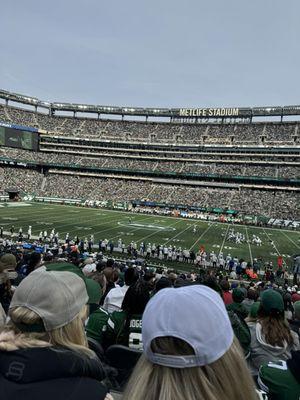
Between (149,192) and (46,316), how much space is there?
242 ft

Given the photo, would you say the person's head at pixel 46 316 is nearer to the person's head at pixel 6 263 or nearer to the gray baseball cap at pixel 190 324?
the gray baseball cap at pixel 190 324

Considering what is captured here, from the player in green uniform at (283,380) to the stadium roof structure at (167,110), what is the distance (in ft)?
284

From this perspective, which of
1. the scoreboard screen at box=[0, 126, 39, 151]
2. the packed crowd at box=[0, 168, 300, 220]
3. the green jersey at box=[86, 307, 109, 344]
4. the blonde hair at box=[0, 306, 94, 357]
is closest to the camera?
the blonde hair at box=[0, 306, 94, 357]

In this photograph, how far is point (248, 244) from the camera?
117 ft

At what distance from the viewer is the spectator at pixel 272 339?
11.7 feet

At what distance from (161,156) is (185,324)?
86.5 m

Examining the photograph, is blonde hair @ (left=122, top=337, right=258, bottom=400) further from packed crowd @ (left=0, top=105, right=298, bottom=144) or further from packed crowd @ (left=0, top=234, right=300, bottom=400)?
packed crowd @ (left=0, top=105, right=298, bottom=144)

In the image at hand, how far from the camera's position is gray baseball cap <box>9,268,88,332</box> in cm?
195

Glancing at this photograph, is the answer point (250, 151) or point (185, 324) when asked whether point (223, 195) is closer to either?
point (250, 151)

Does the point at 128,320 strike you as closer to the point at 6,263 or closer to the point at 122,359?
the point at 122,359

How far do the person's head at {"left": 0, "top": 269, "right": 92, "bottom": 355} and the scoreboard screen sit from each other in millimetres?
86778

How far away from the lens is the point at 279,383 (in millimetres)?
2387

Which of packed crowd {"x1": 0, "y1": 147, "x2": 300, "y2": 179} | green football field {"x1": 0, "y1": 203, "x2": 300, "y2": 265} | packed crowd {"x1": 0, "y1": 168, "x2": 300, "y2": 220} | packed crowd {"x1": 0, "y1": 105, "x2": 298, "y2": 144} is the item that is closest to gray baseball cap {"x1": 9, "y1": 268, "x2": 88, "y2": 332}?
green football field {"x1": 0, "y1": 203, "x2": 300, "y2": 265}

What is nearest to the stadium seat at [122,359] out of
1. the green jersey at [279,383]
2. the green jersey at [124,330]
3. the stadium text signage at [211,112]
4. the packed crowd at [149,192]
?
the green jersey at [124,330]
